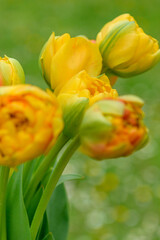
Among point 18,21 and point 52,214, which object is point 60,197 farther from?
point 18,21

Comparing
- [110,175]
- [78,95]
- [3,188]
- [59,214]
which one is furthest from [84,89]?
[110,175]

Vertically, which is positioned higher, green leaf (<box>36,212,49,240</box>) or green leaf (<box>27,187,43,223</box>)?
green leaf (<box>27,187,43,223</box>)

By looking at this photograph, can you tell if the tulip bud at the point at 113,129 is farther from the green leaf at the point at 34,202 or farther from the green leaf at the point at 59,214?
the green leaf at the point at 59,214

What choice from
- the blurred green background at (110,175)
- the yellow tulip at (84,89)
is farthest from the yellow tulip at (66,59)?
the blurred green background at (110,175)

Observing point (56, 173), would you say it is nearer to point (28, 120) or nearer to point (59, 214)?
point (28, 120)

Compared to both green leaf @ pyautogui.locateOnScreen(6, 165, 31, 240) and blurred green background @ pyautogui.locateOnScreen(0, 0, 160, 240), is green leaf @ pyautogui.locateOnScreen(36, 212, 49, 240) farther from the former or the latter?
blurred green background @ pyautogui.locateOnScreen(0, 0, 160, 240)

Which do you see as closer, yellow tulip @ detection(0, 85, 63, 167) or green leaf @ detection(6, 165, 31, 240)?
yellow tulip @ detection(0, 85, 63, 167)

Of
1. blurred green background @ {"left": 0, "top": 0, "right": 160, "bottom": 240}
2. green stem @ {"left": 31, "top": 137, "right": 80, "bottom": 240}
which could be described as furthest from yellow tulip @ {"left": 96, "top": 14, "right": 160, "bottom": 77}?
blurred green background @ {"left": 0, "top": 0, "right": 160, "bottom": 240}

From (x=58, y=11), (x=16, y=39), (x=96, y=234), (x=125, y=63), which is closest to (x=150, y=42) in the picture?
(x=125, y=63)
